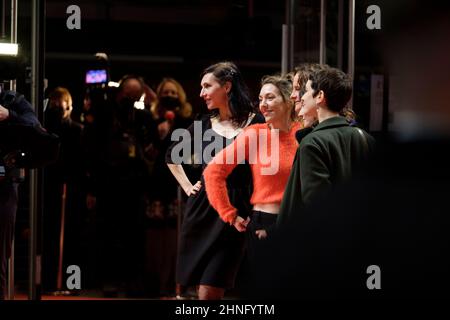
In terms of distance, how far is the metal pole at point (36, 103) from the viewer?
4043mm

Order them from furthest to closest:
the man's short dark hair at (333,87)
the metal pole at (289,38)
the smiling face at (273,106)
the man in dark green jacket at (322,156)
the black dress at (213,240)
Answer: the metal pole at (289,38), the black dress at (213,240), the smiling face at (273,106), the man's short dark hair at (333,87), the man in dark green jacket at (322,156)

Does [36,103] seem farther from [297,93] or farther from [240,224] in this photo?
[297,93]

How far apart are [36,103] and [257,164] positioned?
119 cm

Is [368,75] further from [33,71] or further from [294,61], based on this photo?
[33,71]

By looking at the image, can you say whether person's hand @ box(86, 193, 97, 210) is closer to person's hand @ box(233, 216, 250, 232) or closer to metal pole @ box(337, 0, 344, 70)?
metal pole @ box(337, 0, 344, 70)

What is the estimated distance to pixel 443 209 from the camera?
1061 mm

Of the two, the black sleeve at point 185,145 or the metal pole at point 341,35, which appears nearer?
the black sleeve at point 185,145

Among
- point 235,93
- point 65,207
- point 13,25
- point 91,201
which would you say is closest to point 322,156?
point 235,93

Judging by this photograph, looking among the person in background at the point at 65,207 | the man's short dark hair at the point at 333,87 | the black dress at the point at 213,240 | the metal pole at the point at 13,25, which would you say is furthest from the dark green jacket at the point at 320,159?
the person in background at the point at 65,207

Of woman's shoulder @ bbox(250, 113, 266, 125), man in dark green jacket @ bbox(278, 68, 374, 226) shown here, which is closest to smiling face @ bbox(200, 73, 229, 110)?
woman's shoulder @ bbox(250, 113, 266, 125)

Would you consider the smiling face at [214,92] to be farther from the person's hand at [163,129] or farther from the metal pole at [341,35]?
the person's hand at [163,129]

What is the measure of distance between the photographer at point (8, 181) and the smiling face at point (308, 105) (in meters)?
1.19
